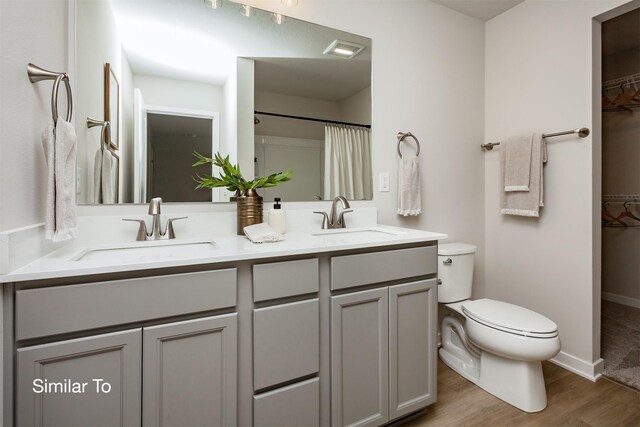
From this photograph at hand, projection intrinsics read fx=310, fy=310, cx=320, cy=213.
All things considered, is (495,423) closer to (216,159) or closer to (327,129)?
(327,129)

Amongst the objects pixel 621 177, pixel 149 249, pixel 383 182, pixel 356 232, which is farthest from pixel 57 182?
pixel 621 177

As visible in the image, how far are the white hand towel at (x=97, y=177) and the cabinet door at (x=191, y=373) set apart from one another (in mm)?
720

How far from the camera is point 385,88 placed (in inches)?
76.2

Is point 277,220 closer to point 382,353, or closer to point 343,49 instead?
point 382,353

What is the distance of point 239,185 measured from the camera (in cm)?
146

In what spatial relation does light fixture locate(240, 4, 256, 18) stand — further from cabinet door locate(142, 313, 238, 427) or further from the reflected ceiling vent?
cabinet door locate(142, 313, 238, 427)

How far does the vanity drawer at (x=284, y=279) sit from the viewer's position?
106 cm

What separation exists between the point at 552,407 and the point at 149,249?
6.74 feet

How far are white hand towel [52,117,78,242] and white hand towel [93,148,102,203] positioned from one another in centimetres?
35

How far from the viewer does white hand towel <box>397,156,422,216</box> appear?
1928 mm

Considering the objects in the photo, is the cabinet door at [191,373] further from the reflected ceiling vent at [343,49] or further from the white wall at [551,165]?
the white wall at [551,165]

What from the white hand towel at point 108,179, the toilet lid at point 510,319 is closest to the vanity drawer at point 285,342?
the white hand towel at point 108,179

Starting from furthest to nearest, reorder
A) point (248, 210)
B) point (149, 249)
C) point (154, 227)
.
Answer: point (248, 210)
point (154, 227)
point (149, 249)

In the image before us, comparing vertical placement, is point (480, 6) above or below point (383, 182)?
above
